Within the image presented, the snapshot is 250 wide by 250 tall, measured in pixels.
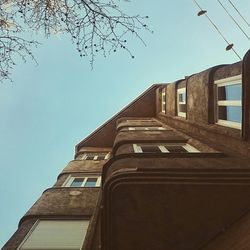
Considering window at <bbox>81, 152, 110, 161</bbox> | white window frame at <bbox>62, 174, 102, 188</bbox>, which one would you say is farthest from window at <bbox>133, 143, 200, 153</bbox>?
window at <bbox>81, 152, 110, 161</bbox>

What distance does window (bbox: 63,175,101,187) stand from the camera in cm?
1282

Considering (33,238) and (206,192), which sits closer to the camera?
(206,192)

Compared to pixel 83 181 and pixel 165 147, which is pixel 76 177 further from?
pixel 165 147

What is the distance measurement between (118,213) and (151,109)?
17935mm

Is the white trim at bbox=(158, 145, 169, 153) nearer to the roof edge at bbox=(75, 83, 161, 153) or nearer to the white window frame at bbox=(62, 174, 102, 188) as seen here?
the white window frame at bbox=(62, 174, 102, 188)

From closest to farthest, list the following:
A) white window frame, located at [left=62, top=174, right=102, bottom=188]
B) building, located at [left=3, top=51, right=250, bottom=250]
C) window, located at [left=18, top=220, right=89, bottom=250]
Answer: building, located at [left=3, top=51, right=250, bottom=250] → window, located at [left=18, top=220, right=89, bottom=250] → white window frame, located at [left=62, top=174, right=102, bottom=188]

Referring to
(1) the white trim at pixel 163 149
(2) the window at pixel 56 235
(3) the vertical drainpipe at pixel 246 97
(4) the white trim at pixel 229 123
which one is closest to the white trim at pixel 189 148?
(1) the white trim at pixel 163 149

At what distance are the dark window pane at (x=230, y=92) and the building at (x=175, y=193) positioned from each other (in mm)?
27

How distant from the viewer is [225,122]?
8.89m

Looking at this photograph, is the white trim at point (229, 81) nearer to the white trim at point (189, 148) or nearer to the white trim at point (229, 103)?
the white trim at point (229, 103)

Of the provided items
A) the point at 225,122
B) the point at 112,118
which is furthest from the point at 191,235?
the point at 112,118

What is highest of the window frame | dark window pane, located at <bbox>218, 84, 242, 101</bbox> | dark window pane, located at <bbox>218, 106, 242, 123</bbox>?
dark window pane, located at <bbox>218, 84, 242, 101</bbox>

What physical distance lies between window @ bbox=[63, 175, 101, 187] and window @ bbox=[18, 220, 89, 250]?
349cm

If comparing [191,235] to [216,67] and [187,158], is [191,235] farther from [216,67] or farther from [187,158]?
[216,67]
